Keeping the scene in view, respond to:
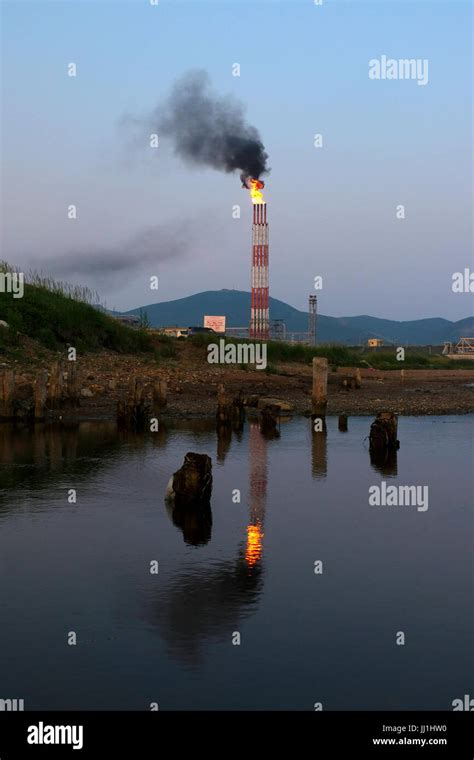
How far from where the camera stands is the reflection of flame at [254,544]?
16.4m

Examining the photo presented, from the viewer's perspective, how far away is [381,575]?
51.2 feet

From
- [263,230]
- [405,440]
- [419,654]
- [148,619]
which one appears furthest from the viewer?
[263,230]

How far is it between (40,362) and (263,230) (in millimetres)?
53976

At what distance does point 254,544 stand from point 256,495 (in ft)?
16.5

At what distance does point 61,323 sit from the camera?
5609cm

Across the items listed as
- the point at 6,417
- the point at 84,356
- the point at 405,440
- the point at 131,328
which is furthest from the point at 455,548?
the point at 131,328

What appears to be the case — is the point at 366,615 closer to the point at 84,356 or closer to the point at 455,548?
the point at 455,548

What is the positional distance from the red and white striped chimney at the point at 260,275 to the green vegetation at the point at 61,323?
36.5 meters

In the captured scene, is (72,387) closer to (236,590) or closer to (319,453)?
(319,453)

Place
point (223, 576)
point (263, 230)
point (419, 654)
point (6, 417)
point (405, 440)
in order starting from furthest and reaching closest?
1. point (263, 230)
2. point (6, 417)
3. point (405, 440)
4. point (223, 576)
5. point (419, 654)

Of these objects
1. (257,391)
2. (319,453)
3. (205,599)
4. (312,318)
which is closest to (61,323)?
(257,391)

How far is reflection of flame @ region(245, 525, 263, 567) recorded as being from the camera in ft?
53.9
